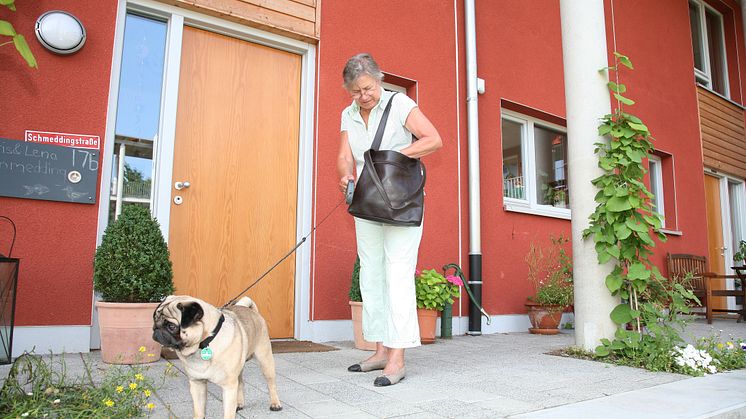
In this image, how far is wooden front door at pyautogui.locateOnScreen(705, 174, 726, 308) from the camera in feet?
29.9

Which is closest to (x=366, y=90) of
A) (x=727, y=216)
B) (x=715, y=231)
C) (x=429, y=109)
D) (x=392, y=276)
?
(x=392, y=276)

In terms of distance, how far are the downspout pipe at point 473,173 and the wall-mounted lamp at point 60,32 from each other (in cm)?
376

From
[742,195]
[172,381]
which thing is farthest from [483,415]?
[742,195]

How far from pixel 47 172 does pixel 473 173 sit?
3924 mm

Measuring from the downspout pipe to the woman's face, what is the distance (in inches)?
112

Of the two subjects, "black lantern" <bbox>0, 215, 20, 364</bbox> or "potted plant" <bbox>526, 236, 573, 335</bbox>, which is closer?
"black lantern" <bbox>0, 215, 20, 364</bbox>

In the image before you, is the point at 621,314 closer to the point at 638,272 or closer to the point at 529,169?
the point at 638,272

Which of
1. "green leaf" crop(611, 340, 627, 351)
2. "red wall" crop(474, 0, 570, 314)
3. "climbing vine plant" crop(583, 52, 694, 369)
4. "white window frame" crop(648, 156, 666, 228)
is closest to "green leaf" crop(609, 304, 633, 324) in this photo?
"climbing vine plant" crop(583, 52, 694, 369)

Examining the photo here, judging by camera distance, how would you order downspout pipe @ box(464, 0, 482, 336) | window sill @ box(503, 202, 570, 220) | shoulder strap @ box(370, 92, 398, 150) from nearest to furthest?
shoulder strap @ box(370, 92, 398, 150) < downspout pipe @ box(464, 0, 482, 336) < window sill @ box(503, 202, 570, 220)

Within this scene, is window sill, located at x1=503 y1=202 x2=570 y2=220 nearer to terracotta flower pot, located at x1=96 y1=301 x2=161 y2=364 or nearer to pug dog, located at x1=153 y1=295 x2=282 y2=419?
terracotta flower pot, located at x1=96 y1=301 x2=161 y2=364

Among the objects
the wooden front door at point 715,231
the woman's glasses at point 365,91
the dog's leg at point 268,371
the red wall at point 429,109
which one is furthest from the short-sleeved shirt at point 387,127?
the wooden front door at point 715,231

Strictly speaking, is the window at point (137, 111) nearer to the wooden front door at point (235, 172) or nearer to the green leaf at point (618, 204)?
the wooden front door at point (235, 172)

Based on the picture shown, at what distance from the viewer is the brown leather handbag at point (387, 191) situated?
2871 millimetres

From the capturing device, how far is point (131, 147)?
4051 millimetres
